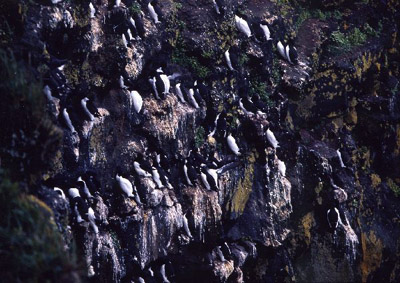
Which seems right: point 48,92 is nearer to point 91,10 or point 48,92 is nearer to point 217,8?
point 91,10

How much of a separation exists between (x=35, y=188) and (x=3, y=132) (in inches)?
24.6

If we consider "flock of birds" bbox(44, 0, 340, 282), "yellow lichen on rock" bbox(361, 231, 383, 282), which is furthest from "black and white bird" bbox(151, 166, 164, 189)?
"yellow lichen on rock" bbox(361, 231, 383, 282)

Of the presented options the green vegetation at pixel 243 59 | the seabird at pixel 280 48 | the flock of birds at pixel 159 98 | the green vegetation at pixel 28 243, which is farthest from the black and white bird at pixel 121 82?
the seabird at pixel 280 48

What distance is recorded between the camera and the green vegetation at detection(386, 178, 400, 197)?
10586 millimetres

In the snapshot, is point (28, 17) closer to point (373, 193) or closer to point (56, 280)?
point (56, 280)

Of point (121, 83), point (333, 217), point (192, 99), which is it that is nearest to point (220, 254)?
point (333, 217)

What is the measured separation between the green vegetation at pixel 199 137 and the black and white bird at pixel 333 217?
2.66 m

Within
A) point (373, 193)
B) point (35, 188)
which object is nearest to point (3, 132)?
point (35, 188)

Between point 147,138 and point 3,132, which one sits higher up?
point 147,138

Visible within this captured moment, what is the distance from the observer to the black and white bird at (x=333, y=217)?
942 centimetres

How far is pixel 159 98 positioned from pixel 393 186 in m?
5.24

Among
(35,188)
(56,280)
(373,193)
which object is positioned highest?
(373,193)

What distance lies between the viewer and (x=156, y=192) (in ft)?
24.9

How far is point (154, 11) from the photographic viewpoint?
830 cm
